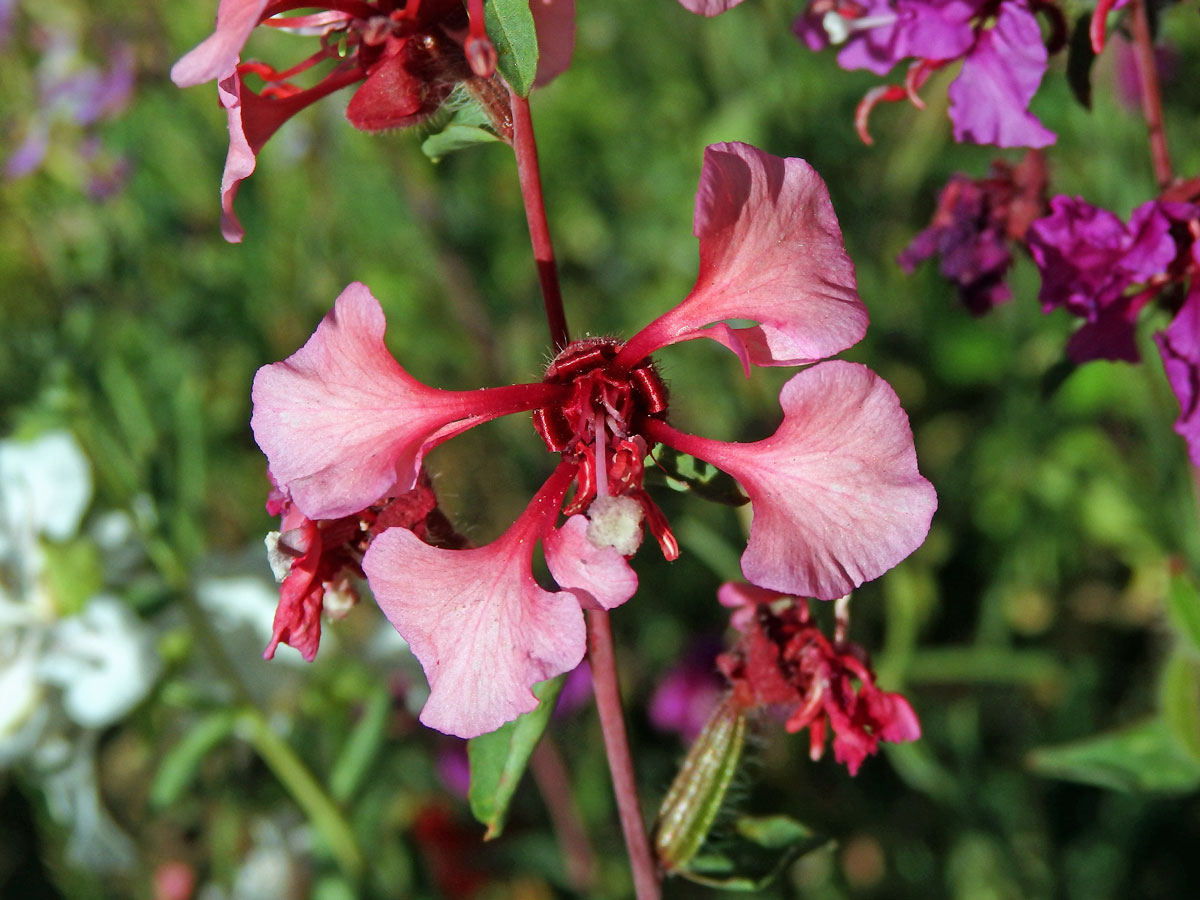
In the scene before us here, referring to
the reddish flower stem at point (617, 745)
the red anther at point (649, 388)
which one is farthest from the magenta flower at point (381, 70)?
the reddish flower stem at point (617, 745)

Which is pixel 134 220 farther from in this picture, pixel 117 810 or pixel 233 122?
pixel 233 122

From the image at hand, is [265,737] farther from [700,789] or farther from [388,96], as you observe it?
[388,96]

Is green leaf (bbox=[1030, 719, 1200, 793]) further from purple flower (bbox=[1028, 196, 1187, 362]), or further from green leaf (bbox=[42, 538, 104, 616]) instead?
green leaf (bbox=[42, 538, 104, 616])

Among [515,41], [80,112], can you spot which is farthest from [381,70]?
[80,112]

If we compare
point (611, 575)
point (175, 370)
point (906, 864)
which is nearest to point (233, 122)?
point (611, 575)

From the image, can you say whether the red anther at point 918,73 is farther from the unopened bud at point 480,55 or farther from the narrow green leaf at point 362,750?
the narrow green leaf at point 362,750

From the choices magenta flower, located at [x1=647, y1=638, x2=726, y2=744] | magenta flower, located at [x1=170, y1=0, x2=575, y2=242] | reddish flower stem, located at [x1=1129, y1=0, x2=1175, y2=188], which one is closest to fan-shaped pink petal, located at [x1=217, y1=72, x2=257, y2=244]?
magenta flower, located at [x1=170, y1=0, x2=575, y2=242]

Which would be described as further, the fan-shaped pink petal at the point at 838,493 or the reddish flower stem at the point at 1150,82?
the reddish flower stem at the point at 1150,82
